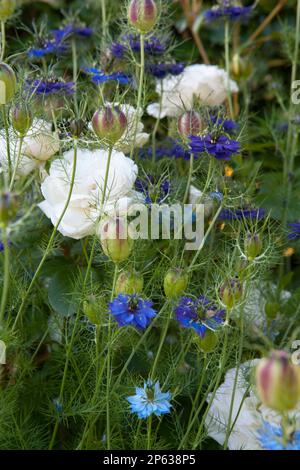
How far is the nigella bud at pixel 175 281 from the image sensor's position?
733mm

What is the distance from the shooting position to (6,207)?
582mm

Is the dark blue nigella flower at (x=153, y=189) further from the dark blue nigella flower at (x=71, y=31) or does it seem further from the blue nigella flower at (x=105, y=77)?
the dark blue nigella flower at (x=71, y=31)

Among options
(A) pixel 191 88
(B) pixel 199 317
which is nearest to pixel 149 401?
(B) pixel 199 317

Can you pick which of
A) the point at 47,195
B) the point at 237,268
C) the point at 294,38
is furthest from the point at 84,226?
the point at 294,38

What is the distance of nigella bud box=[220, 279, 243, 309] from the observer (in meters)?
0.70

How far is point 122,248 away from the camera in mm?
715

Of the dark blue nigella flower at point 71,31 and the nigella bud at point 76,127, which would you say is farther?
the dark blue nigella flower at point 71,31

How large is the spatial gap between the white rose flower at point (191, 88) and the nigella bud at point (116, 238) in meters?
0.40

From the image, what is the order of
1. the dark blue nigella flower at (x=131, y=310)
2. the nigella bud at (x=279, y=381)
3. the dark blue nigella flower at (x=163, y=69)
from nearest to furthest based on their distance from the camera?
the nigella bud at (x=279, y=381) → the dark blue nigella flower at (x=131, y=310) → the dark blue nigella flower at (x=163, y=69)

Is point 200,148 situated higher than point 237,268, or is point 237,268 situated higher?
point 200,148

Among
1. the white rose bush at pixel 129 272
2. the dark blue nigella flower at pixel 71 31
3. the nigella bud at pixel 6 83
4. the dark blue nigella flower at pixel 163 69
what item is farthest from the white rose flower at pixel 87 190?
the dark blue nigella flower at pixel 71 31

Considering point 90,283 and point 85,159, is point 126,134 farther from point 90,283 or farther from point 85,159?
point 90,283

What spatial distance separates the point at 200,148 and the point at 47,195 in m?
0.17

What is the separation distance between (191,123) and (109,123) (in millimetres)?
123
